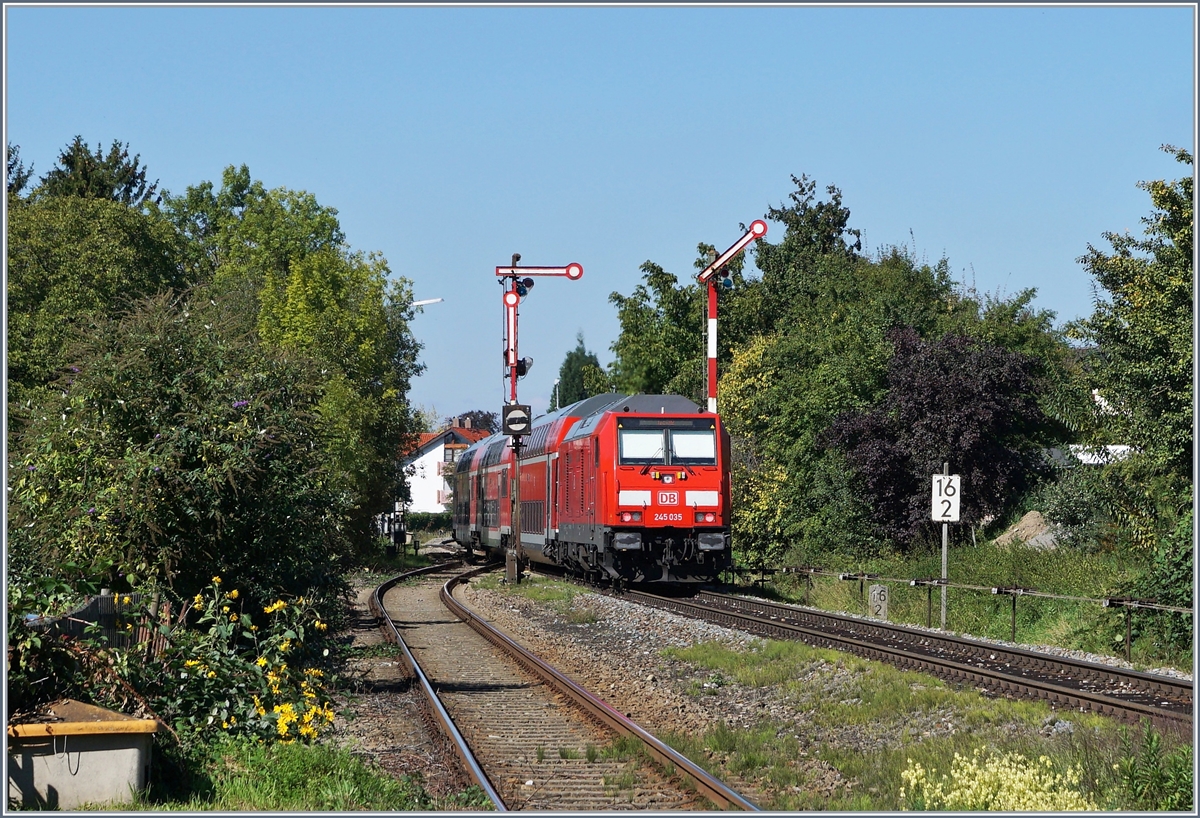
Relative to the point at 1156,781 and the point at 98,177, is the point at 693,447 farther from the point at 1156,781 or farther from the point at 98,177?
the point at 98,177

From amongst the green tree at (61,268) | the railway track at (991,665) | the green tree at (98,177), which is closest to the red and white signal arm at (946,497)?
the railway track at (991,665)

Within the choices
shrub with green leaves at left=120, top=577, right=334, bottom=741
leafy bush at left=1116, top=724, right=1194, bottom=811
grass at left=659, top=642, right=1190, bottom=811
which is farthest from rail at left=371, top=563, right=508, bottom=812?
leafy bush at left=1116, top=724, right=1194, bottom=811

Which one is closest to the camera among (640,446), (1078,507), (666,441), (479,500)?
(640,446)

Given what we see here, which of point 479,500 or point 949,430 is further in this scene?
point 479,500

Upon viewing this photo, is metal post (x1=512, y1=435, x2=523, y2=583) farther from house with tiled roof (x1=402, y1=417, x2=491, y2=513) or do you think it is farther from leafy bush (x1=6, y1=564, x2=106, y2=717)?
house with tiled roof (x1=402, y1=417, x2=491, y2=513)

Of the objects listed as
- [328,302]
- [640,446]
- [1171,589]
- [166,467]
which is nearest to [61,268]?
[328,302]

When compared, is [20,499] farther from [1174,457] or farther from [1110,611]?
[1174,457]

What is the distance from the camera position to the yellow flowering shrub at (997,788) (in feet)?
26.5

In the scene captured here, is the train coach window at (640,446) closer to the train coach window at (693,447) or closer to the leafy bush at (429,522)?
the train coach window at (693,447)

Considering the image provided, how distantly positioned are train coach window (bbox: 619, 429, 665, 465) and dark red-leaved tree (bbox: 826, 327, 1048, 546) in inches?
290

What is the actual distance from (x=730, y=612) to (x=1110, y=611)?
6.35 meters

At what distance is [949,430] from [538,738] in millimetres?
19869

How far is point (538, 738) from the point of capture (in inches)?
455

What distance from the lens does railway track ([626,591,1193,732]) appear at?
12000 mm
